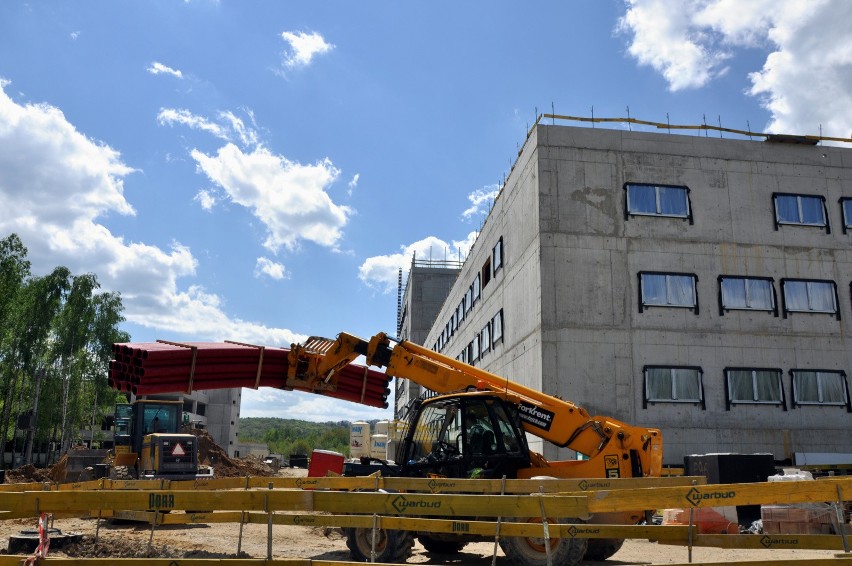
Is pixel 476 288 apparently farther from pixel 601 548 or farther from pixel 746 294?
pixel 601 548

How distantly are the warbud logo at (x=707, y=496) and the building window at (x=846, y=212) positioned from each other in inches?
938

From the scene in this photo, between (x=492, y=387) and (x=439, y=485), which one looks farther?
(x=492, y=387)

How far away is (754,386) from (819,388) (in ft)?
8.36

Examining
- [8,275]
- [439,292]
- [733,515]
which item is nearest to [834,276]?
[733,515]

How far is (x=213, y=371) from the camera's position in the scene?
1266 cm

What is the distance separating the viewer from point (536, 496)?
6938 millimetres

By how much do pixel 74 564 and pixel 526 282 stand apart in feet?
68.8

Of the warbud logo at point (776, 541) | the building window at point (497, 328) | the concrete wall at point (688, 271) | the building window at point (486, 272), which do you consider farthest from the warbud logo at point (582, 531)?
the building window at point (486, 272)

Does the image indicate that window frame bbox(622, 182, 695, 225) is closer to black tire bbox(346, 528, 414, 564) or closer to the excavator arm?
the excavator arm


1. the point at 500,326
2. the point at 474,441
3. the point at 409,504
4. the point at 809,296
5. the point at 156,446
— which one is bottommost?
the point at 409,504

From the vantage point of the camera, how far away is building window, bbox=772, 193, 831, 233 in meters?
26.2

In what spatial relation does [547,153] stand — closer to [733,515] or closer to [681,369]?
[681,369]

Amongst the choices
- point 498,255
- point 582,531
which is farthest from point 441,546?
point 498,255

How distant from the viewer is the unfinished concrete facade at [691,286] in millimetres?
23672
